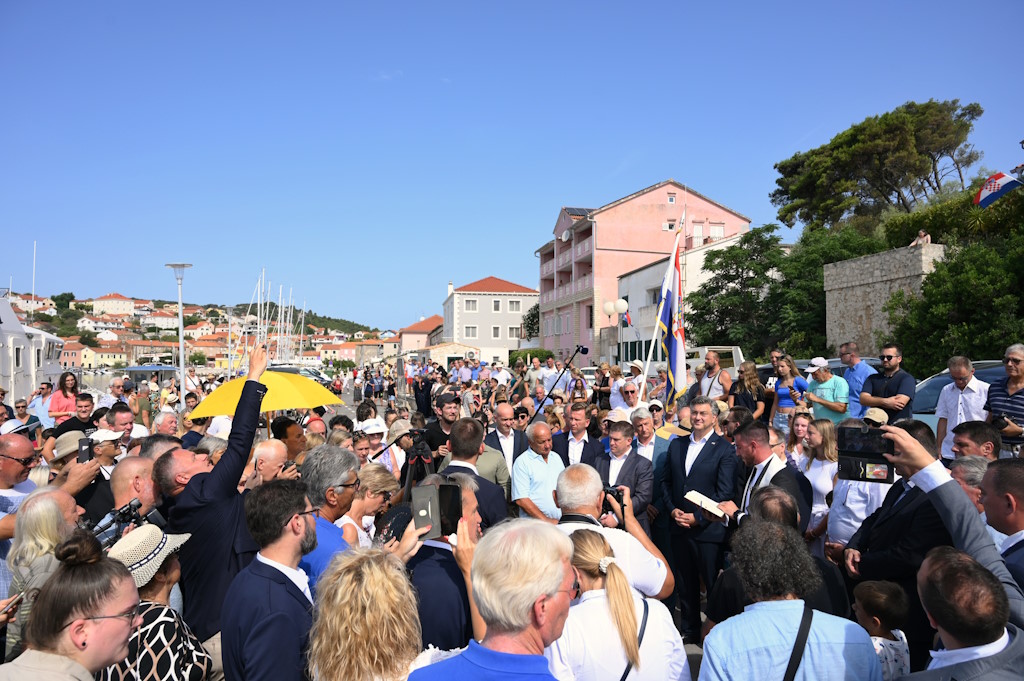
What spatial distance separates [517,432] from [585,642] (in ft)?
18.6

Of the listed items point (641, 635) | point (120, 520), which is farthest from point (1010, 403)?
point (120, 520)

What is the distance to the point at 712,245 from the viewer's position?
35.5m

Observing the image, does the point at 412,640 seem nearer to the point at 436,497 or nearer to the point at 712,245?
the point at 436,497

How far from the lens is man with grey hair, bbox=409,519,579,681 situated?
1994 millimetres

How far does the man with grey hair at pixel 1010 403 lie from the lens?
20.3ft

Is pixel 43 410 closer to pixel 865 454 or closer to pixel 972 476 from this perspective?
pixel 865 454

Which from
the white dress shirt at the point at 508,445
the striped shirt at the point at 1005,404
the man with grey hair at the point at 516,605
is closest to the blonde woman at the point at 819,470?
the striped shirt at the point at 1005,404

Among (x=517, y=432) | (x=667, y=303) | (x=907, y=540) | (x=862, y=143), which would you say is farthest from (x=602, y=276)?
(x=907, y=540)

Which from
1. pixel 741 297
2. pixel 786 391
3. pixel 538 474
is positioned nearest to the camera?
pixel 538 474

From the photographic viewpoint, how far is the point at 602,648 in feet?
9.16

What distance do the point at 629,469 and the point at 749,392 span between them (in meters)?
4.61

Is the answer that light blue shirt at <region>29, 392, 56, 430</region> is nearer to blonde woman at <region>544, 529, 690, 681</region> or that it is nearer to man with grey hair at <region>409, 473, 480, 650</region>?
man with grey hair at <region>409, 473, 480, 650</region>

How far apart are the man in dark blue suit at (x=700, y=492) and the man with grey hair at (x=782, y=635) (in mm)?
2916

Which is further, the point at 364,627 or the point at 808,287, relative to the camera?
the point at 808,287
